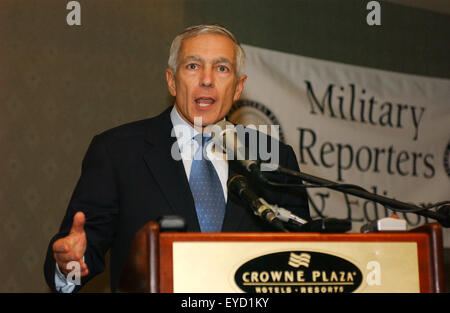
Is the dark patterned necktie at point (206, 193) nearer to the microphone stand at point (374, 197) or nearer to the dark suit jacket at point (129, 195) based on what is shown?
the dark suit jacket at point (129, 195)

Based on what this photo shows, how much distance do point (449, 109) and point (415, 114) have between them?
0.28 meters

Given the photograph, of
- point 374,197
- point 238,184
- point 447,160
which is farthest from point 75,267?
point 447,160

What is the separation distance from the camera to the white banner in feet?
11.5

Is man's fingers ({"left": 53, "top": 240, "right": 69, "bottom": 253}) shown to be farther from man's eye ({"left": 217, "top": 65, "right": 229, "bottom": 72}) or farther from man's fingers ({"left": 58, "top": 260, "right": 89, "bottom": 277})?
man's eye ({"left": 217, "top": 65, "right": 229, "bottom": 72})

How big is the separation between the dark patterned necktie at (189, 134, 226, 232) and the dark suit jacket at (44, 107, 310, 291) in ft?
0.09

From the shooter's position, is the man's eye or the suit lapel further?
the man's eye

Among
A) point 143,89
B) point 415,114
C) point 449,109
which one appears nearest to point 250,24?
point 143,89

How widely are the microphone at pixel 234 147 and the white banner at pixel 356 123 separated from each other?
→ 6.38ft

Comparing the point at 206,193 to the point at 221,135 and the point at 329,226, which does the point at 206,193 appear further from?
the point at 329,226

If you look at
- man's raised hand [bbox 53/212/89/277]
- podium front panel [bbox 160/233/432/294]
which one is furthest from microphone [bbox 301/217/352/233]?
man's raised hand [bbox 53/212/89/277]

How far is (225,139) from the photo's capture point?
1.43 meters

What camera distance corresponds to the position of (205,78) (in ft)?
6.36

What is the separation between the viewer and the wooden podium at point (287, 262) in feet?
3.41
